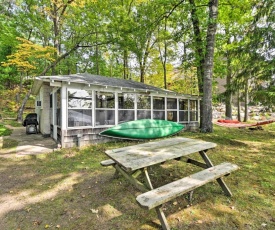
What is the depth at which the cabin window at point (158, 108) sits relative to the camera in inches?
338

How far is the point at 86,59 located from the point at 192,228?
19.2 m

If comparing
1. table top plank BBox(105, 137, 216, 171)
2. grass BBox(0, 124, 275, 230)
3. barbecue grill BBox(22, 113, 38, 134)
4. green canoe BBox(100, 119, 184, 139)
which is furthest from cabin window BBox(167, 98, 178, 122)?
barbecue grill BBox(22, 113, 38, 134)

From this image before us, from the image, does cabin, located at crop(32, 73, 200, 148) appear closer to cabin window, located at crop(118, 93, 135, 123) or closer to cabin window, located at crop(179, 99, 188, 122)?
cabin window, located at crop(118, 93, 135, 123)

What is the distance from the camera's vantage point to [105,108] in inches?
273

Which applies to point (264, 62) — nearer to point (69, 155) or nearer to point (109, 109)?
point (109, 109)

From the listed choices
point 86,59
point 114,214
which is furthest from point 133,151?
point 86,59

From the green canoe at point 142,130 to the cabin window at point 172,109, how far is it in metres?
1.48

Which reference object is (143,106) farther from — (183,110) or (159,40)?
(159,40)

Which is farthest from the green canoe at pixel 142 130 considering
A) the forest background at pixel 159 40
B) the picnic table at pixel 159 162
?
the picnic table at pixel 159 162

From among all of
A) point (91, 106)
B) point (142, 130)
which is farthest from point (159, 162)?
point (91, 106)

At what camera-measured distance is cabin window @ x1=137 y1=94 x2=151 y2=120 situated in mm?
7981

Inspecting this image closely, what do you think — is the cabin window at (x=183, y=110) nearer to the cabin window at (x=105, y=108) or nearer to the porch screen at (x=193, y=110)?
the porch screen at (x=193, y=110)

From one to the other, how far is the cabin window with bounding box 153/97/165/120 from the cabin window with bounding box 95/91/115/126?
2409 mm

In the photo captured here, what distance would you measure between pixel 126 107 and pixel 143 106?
0.96 meters
